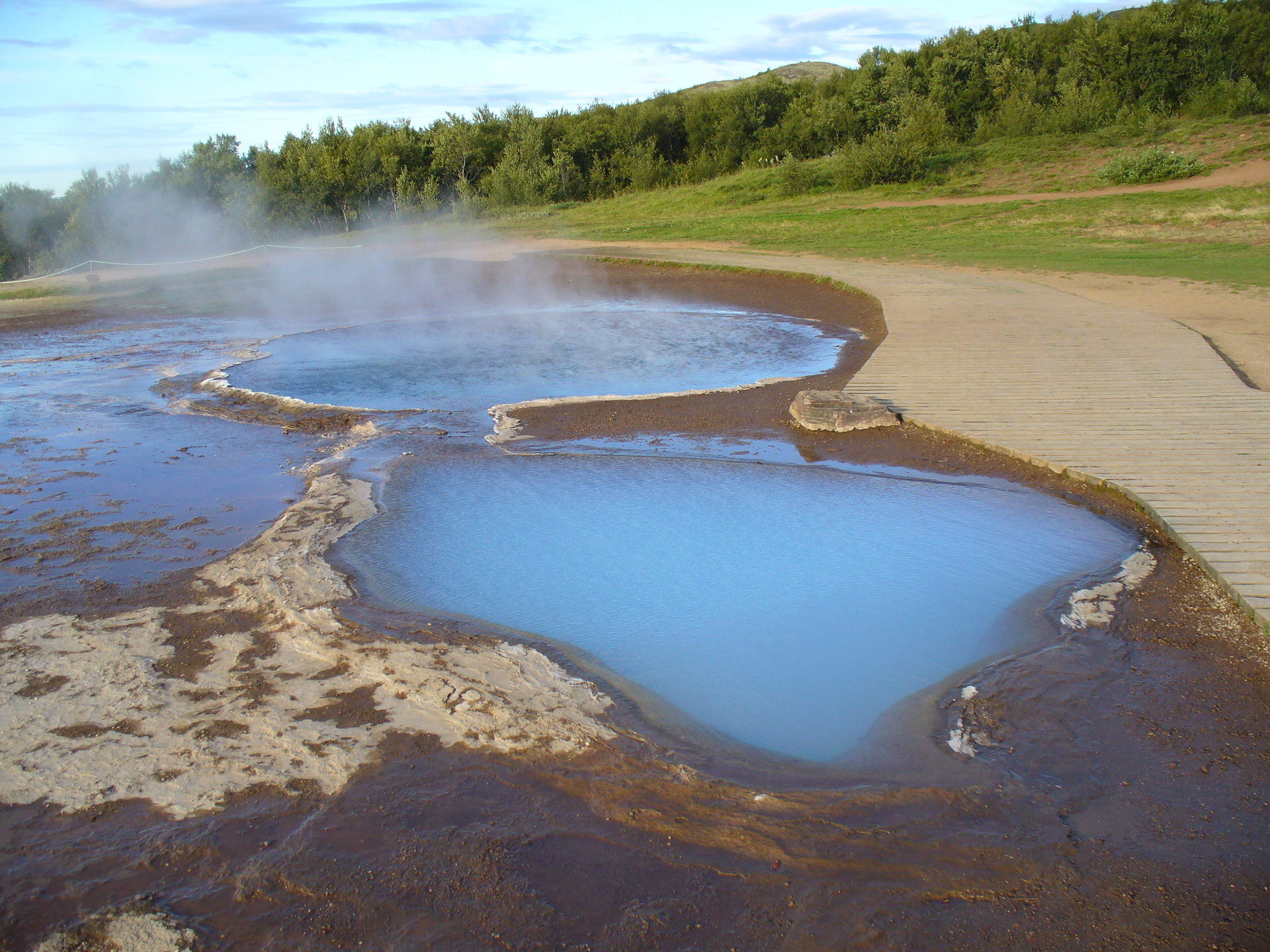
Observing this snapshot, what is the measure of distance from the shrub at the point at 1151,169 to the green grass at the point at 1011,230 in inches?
76.5

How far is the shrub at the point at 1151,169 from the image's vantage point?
68.0 feet

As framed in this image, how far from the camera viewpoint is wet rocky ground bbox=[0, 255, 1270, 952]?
7.82 ft

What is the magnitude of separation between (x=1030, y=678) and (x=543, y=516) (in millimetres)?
2859

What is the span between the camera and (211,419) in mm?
8164

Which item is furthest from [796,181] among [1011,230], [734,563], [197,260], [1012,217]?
[734,563]

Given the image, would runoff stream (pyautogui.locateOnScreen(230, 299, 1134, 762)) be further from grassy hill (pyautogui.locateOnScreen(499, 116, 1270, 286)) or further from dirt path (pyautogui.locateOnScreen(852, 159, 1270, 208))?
dirt path (pyautogui.locateOnScreen(852, 159, 1270, 208))

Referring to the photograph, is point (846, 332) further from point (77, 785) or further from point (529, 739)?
point (77, 785)

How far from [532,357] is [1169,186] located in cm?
1652

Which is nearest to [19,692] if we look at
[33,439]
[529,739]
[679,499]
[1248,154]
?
[529,739]

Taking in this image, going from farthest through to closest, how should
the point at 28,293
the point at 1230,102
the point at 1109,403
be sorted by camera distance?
the point at 1230,102 → the point at 28,293 → the point at 1109,403

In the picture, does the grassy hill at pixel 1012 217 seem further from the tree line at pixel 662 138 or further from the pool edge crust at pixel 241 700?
the pool edge crust at pixel 241 700

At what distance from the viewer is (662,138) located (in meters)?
39.9

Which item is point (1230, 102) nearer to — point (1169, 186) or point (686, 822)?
point (1169, 186)

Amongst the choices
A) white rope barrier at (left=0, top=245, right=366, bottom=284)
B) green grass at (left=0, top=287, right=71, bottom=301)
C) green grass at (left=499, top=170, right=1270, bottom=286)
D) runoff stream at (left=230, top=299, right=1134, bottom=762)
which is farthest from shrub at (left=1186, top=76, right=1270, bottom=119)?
green grass at (left=0, top=287, right=71, bottom=301)
